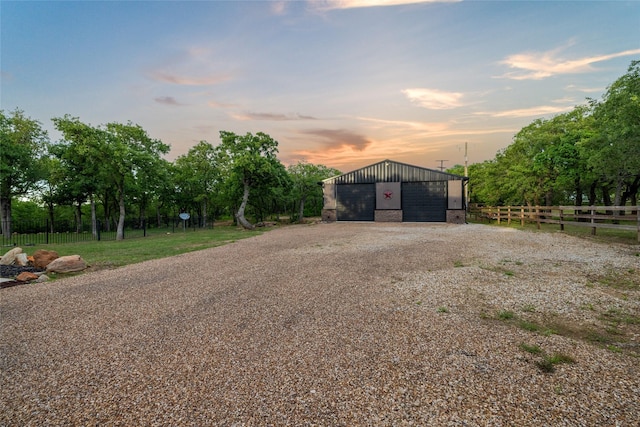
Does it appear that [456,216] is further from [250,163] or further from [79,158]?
[79,158]

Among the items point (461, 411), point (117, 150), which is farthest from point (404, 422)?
point (117, 150)

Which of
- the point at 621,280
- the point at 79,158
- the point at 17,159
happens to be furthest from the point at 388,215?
the point at 17,159

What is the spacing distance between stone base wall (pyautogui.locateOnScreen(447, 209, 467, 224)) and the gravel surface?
18.4 meters

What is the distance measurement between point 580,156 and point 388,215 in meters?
14.3

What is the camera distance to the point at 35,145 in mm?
26500

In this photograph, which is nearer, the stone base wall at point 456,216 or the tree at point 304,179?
the stone base wall at point 456,216

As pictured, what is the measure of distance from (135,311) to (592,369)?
6.68 metres

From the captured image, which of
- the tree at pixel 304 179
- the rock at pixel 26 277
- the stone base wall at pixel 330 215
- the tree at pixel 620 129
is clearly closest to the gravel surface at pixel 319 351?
the rock at pixel 26 277

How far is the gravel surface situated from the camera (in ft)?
8.54

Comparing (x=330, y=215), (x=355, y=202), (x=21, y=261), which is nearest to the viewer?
(x=21, y=261)

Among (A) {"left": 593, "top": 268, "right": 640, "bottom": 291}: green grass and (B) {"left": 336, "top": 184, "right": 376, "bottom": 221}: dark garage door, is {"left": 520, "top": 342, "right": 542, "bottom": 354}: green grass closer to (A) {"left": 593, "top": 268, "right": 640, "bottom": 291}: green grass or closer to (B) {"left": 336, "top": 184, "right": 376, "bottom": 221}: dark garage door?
(A) {"left": 593, "top": 268, "right": 640, "bottom": 291}: green grass

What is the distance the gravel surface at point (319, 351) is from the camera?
2.60 metres

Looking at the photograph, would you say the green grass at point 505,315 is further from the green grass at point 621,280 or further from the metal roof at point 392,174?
the metal roof at point 392,174

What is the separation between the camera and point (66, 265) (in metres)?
8.30
